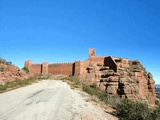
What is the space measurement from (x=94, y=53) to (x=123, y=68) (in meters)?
8.24

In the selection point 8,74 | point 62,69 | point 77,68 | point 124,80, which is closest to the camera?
point 8,74

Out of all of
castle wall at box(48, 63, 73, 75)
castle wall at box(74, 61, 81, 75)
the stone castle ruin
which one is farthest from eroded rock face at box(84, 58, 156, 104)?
castle wall at box(48, 63, 73, 75)

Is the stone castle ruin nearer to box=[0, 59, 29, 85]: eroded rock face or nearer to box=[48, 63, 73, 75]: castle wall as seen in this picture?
box=[48, 63, 73, 75]: castle wall

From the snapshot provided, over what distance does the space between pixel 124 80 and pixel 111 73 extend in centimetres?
351

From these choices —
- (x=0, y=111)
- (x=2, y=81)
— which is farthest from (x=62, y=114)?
(x=2, y=81)

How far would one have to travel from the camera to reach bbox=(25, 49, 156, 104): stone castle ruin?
44.4 m

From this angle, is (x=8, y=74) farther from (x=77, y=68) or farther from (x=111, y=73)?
(x=111, y=73)

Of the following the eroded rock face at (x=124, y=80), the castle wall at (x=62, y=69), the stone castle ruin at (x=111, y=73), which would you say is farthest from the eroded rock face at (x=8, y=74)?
the eroded rock face at (x=124, y=80)

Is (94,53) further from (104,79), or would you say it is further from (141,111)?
(141,111)

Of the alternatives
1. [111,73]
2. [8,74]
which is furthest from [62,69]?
[8,74]

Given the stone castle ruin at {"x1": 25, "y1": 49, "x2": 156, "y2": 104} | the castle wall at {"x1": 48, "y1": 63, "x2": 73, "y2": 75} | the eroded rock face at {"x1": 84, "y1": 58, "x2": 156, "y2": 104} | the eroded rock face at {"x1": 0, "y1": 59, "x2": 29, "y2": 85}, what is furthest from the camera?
the castle wall at {"x1": 48, "y1": 63, "x2": 73, "y2": 75}

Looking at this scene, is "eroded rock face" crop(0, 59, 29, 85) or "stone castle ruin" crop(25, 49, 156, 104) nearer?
"eroded rock face" crop(0, 59, 29, 85)

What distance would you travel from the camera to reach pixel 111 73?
47.0 m

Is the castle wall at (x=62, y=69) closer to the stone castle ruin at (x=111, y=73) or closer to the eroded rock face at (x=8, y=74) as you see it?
the stone castle ruin at (x=111, y=73)
